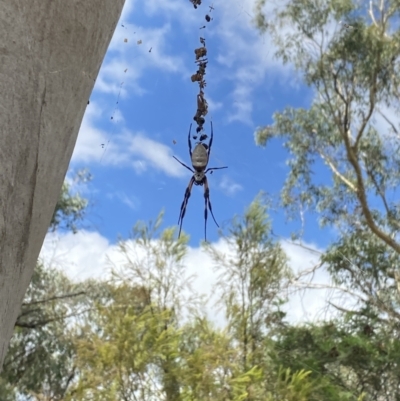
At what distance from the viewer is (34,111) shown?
427mm

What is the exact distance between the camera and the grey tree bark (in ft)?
1.36

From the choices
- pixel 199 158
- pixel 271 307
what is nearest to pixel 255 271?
pixel 271 307

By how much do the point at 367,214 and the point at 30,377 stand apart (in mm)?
3493

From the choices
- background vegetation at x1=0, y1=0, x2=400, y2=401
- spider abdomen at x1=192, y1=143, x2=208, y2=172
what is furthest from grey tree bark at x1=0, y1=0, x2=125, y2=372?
background vegetation at x1=0, y1=0, x2=400, y2=401

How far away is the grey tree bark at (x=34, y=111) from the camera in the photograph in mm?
414

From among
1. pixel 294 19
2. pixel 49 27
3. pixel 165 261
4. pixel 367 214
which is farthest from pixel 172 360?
pixel 294 19

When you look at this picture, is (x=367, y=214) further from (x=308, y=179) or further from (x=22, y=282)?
(x=22, y=282)

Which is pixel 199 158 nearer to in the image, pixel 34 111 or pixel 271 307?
pixel 34 111

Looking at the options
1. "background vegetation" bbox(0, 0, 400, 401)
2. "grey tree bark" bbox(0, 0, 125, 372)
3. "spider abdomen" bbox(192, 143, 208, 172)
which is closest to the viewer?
"grey tree bark" bbox(0, 0, 125, 372)

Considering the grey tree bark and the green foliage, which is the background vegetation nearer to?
the green foliage

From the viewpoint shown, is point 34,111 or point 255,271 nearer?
point 34,111

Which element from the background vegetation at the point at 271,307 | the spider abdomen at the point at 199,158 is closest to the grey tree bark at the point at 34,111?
the spider abdomen at the point at 199,158

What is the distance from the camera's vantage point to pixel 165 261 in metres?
4.13

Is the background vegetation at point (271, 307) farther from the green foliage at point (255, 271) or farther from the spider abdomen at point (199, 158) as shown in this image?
the spider abdomen at point (199, 158)
